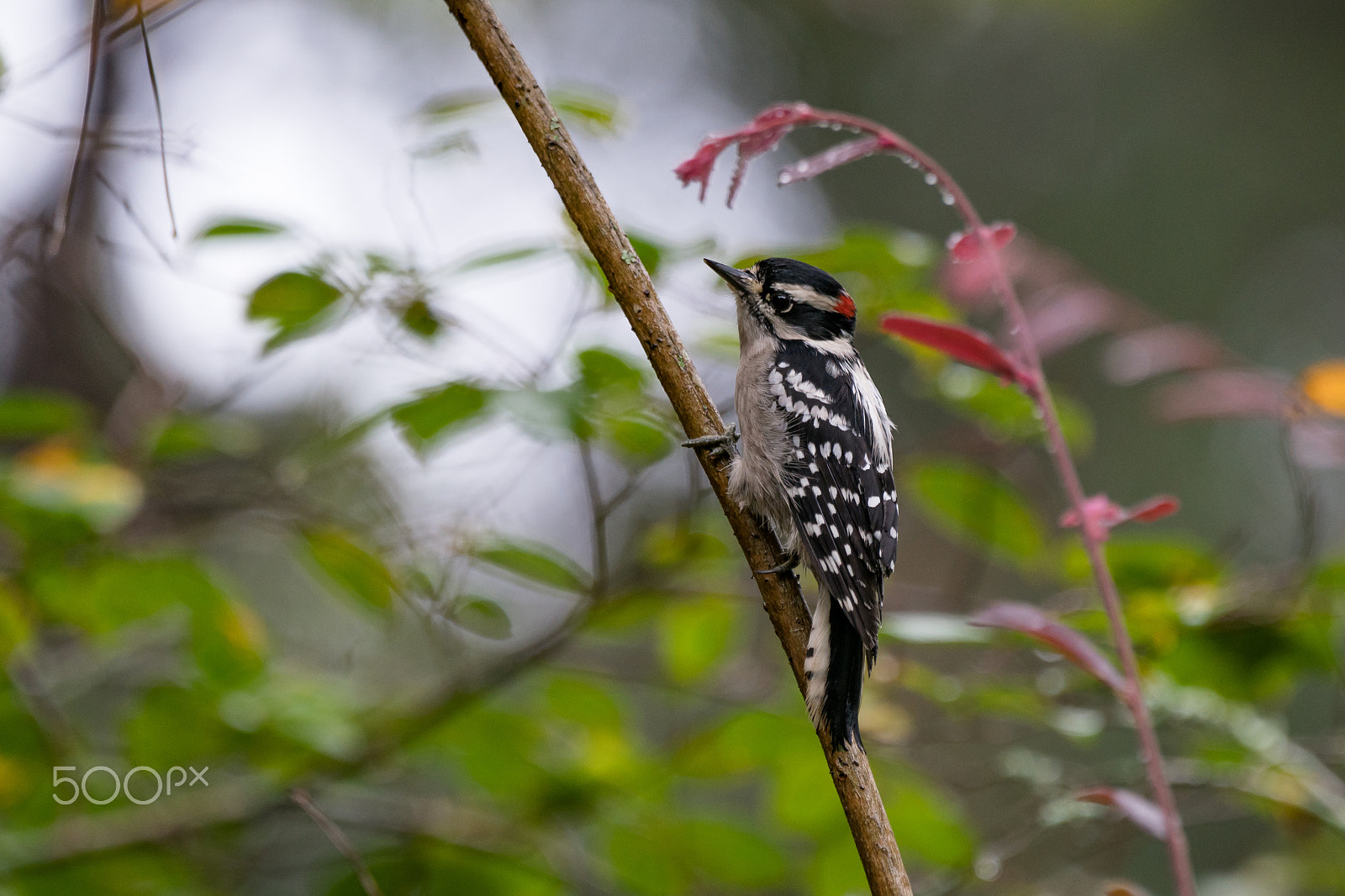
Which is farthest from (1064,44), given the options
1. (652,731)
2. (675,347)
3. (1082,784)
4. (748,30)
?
(675,347)

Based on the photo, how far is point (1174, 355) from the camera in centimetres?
222

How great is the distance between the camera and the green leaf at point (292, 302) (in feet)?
6.09

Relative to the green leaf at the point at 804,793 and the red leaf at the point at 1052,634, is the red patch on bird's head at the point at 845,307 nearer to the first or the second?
the green leaf at the point at 804,793

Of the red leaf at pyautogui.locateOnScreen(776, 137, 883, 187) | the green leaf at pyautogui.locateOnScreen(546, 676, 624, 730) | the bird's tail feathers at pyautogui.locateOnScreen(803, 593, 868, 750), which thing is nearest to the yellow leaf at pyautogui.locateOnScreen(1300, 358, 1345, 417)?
the bird's tail feathers at pyautogui.locateOnScreen(803, 593, 868, 750)

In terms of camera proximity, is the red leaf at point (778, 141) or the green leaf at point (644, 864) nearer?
the red leaf at point (778, 141)

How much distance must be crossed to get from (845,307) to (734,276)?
1.35ft

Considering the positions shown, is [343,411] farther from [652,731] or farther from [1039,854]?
[652,731]

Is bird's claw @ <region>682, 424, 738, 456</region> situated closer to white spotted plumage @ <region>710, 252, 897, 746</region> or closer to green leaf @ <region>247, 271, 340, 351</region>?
white spotted plumage @ <region>710, 252, 897, 746</region>

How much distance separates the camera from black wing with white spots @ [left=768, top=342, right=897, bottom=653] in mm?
2217

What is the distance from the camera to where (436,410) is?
6.04ft

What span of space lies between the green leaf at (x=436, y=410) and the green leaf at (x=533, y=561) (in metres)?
0.38

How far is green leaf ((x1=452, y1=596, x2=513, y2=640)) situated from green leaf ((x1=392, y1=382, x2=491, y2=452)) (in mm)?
487

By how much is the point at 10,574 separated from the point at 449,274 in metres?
1.19
